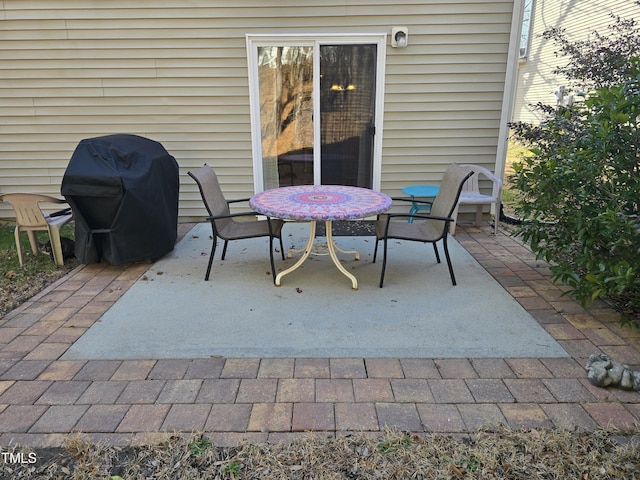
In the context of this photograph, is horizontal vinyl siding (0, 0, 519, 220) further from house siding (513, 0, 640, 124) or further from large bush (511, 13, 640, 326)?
house siding (513, 0, 640, 124)

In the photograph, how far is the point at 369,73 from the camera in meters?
4.91

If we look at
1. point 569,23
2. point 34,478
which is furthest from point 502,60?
point 569,23

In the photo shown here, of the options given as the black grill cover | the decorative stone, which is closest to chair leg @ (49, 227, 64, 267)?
Result: the black grill cover

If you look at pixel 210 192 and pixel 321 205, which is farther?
pixel 210 192

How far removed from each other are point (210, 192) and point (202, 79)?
6.67 feet

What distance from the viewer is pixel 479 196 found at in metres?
4.85

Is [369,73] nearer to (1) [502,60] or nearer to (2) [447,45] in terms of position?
(2) [447,45]

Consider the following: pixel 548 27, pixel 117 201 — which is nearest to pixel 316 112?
pixel 117 201

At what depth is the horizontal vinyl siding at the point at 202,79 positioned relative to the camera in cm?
468

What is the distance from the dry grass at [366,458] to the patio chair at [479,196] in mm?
3068

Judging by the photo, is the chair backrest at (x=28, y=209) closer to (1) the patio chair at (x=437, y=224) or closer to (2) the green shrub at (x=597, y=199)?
(1) the patio chair at (x=437, y=224)

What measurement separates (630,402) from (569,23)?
37.4 feet

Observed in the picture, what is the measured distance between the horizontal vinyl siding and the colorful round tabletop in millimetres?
1619

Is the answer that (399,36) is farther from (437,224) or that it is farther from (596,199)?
(596,199)
